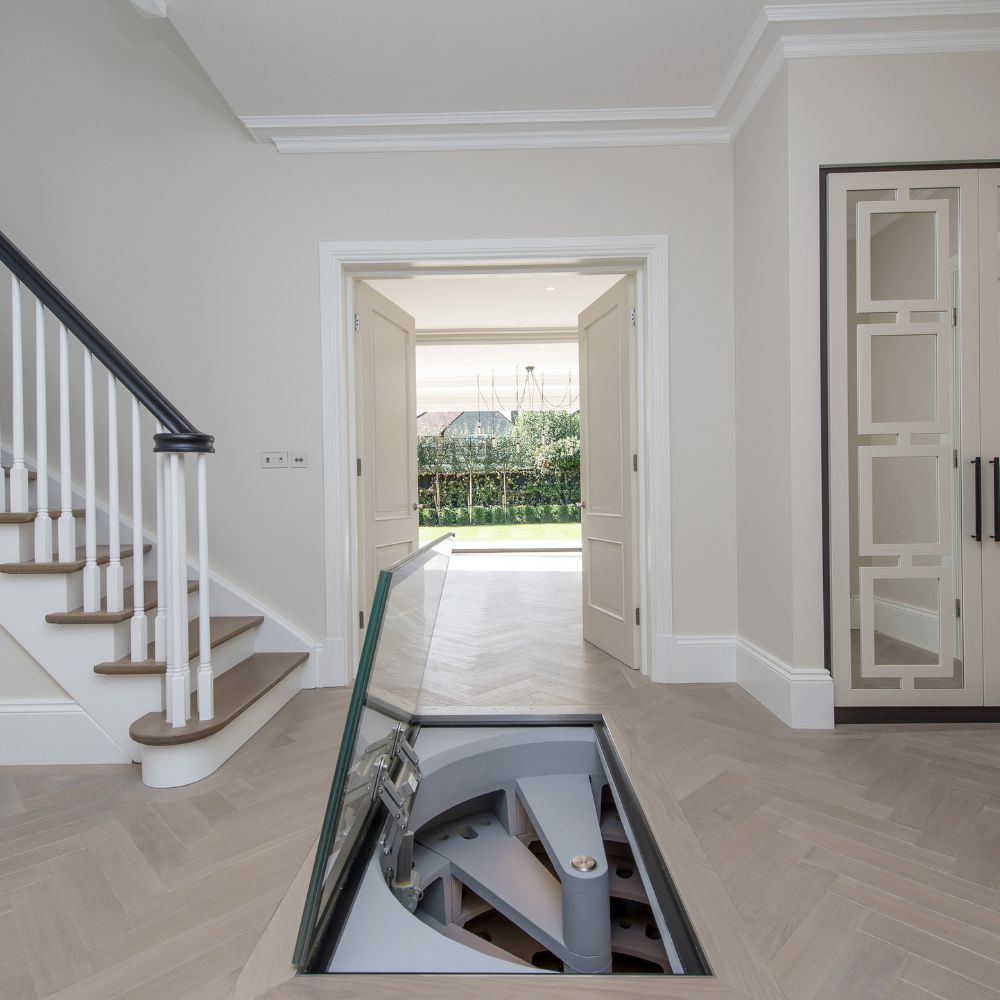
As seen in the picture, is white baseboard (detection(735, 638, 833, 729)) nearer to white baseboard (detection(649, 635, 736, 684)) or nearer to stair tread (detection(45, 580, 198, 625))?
white baseboard (detection(649, 635, 736, 684))

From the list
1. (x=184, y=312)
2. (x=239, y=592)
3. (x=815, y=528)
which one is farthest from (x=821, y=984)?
(x=184, y=312)

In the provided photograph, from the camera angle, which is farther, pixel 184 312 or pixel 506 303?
pixel 506 303

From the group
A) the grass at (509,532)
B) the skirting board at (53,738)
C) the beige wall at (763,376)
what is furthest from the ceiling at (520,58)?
the grass at (509,532)

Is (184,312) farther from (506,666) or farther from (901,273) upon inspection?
(901,273)

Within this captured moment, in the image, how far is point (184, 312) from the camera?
3.23 m

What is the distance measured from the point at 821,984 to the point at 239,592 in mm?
2954

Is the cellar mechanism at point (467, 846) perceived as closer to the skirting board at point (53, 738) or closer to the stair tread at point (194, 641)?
the stair tread at point (194, 641)

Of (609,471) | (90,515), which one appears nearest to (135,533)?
(90,515)

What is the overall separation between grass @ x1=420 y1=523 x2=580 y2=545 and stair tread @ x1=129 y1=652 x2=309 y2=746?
8.51 metres

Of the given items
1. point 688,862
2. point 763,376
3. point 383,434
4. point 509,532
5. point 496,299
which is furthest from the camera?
point 509,532

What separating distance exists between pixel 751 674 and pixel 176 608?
2.62 m

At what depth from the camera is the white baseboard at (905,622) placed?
2.61 m

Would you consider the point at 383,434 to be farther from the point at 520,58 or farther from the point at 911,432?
the point at 911,432

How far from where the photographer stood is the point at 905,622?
2.64m
